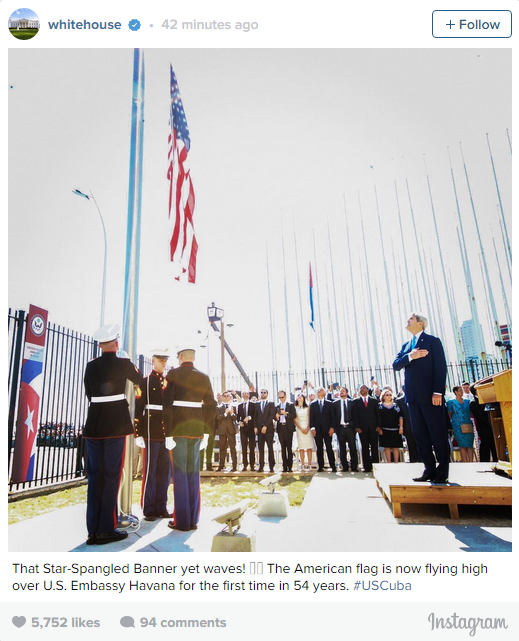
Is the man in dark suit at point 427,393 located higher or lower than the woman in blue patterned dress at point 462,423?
higher

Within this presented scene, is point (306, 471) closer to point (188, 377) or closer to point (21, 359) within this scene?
point (188, 377)

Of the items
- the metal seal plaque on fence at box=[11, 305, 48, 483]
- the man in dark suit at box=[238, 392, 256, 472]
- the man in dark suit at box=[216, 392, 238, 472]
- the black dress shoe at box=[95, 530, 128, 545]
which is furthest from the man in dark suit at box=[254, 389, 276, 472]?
the black dress shoe at box=[95, 530, 128, 545]

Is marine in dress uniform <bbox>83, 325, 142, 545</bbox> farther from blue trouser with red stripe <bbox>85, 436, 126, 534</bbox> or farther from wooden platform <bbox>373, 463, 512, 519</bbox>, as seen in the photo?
wooden platform <bbox>373, 463, 512, 519</bbox>

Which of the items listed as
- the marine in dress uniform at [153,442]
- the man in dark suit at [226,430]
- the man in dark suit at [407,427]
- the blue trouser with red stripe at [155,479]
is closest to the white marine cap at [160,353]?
the marine in dress uniform at [153,442]

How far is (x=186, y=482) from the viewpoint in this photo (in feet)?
11.7

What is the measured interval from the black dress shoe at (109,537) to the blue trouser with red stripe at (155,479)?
0.84m

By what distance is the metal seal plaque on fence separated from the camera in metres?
5.99

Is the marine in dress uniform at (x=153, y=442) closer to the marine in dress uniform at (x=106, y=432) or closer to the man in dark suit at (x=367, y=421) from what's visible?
the marine in dress uniform at (x=106, y=432)
